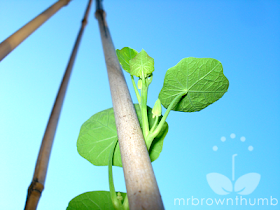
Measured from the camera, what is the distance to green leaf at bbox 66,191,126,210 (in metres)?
0.36

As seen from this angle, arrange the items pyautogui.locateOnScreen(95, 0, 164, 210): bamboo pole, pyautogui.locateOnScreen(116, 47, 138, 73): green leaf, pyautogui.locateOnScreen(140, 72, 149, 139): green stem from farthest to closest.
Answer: pyautogui.locateOnScreen(116, 47, 138, 73): green leaf → pyautogui.locateOnScreen(140, 72, 149, 139): green stem → pyautogui.locateOnScreen(95, 0, 164, 210): bamboo pole

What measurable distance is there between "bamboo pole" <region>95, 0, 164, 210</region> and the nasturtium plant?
0.05 meters

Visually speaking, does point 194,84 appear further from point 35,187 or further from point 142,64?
point 35,187

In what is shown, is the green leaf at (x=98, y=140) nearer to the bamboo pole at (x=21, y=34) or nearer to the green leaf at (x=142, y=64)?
the green leaf at (x=142, y=64)

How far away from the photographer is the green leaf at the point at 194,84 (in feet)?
1.17

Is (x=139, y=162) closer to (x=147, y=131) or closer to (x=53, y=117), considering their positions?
(x=147, y=131)

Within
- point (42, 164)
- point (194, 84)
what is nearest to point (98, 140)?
point (42, 164)

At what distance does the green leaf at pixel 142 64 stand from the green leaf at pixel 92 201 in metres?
0.22

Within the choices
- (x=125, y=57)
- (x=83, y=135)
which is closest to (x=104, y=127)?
(x=83, y=135)

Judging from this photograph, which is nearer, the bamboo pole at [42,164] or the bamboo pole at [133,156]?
the bamboo pole at [133,156]

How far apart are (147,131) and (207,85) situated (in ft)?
0.50

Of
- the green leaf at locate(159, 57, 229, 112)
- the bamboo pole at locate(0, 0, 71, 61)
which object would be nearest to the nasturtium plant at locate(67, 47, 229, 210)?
the green leaf at locate(159, 57, 229, 112)

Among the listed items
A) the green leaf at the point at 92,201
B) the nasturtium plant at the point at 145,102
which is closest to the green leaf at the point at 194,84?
the nasturtium plant at the point at 145,102

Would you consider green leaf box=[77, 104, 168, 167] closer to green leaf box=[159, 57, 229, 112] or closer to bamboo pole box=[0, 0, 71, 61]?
green leaf box=[159, 57, 229, 112]
